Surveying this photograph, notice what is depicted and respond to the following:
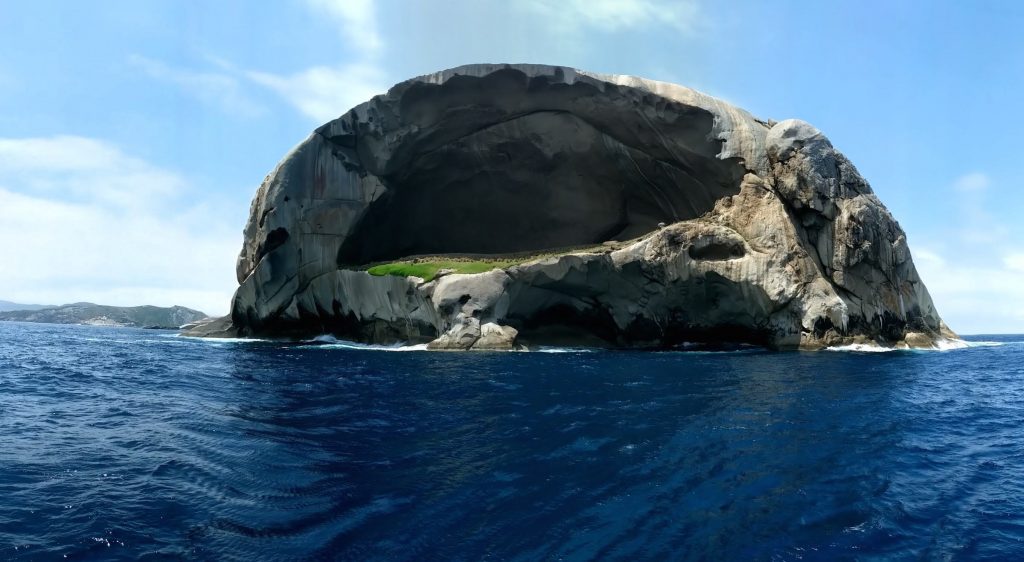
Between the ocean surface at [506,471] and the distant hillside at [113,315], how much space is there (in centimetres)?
17027

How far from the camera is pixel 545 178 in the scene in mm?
50031

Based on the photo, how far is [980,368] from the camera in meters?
26.6

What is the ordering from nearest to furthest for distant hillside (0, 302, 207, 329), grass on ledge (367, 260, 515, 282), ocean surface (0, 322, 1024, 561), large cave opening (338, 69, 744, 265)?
ocean surface (0, 322, 1024, 561)
grass on ledge (367, 260, 515, 282)
large cave opening (338, 69, 744, 265)
distant hillside (0, 302, 207, 329)

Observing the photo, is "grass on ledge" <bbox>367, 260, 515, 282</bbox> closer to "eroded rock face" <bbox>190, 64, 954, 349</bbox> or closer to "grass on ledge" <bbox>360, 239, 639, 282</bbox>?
"grass on ledge" <bbox>360, 239, 639, 282</bbox>

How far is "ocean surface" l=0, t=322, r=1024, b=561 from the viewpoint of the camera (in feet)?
23.5

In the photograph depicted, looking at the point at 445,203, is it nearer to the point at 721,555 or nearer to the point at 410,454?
the point at 410,454

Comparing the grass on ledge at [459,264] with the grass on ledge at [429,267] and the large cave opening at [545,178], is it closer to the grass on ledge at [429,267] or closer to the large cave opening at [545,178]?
the grass on ledge at [429,267]

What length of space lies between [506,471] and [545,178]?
41738 mm

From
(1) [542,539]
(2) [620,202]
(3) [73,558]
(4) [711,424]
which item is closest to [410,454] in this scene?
(1) [542,539]

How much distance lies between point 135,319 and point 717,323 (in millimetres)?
173381

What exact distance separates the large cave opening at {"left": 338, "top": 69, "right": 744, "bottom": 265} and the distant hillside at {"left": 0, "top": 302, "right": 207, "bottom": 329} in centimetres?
14002

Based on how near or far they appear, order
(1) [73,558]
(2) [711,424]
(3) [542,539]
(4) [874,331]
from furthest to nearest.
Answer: (4) [874,331] → (2) [711,424] → (3) [542,539] → (1) [73,558]

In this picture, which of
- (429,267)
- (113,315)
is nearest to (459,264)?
(429,267)

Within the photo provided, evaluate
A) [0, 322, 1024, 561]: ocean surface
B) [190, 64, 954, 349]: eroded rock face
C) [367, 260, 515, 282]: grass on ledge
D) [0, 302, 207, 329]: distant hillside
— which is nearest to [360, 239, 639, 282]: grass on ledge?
[367, 260, 515, 282]: grass on ledge
